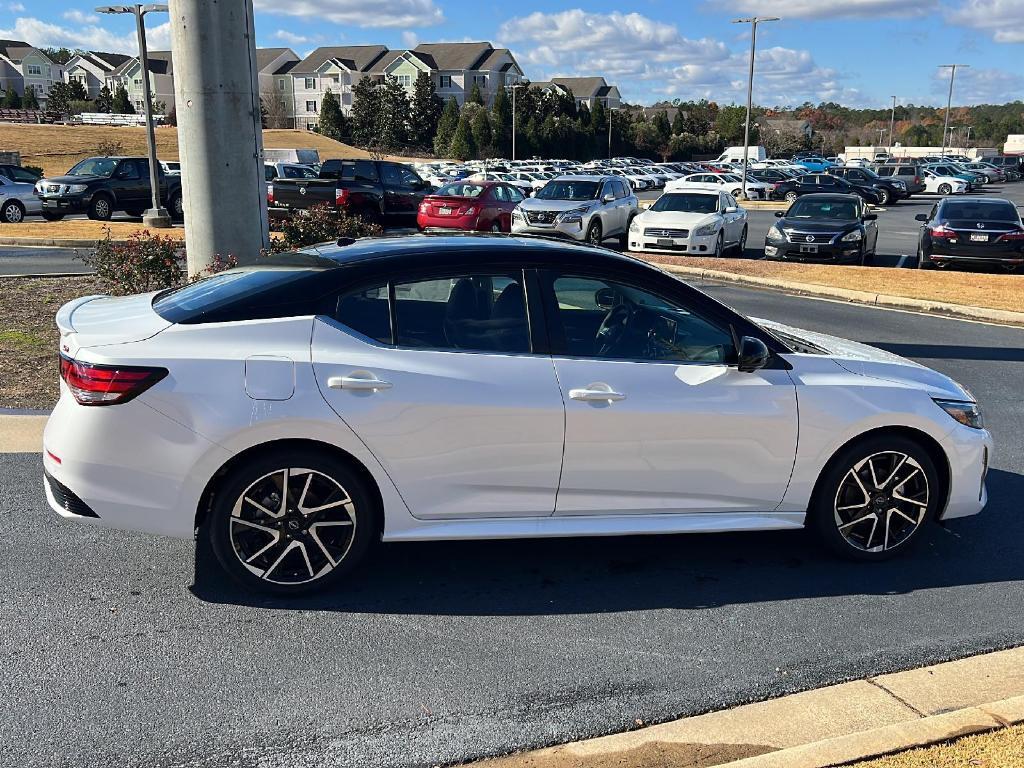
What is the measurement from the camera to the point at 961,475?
505 cm

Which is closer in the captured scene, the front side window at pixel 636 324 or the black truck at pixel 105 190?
the front side window at pixel 636 324

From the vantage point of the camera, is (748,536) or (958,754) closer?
(958,754)

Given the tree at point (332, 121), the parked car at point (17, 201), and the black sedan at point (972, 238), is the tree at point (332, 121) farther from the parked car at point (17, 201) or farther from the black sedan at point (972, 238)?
the black sedan at point (972, 238)

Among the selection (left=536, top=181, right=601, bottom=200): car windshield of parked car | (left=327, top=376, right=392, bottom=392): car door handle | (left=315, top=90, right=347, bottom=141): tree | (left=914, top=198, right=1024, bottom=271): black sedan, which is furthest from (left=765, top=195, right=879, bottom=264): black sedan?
(left=315, top=90, right=347, bottom=141): tree

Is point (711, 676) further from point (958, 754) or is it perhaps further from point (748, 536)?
point (748, 536)

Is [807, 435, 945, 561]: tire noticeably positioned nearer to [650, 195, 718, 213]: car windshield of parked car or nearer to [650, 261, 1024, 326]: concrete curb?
[650, 261, 1024, 326]: concrete curb

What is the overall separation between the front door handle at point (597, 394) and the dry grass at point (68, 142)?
55.0 m

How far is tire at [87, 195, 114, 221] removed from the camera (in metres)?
26.3

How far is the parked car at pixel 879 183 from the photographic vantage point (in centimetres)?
4825

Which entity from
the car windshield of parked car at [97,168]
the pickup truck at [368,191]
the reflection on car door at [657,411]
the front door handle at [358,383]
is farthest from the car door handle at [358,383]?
the car windshield of parked car at [97,168]

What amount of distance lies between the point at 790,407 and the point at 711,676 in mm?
1452

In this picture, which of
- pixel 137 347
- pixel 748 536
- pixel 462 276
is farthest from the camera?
pixel 748 536

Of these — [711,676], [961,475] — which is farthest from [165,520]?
[961,475]

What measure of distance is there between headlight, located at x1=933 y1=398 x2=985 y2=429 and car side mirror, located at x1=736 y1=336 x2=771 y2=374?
41.7 inches
